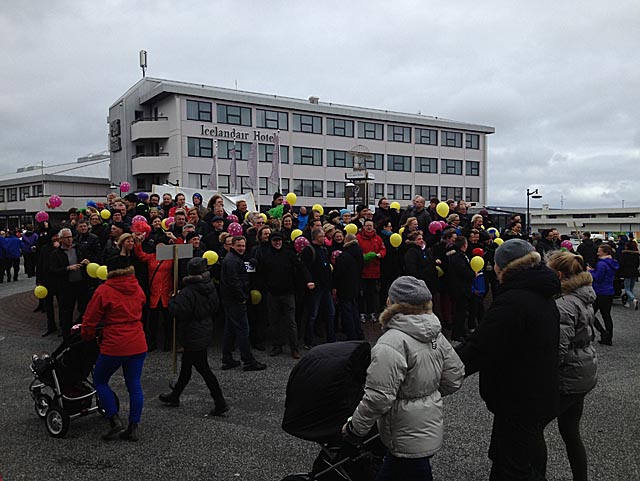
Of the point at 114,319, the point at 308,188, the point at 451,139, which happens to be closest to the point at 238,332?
the point at 114,319

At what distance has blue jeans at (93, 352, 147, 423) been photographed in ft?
17.1

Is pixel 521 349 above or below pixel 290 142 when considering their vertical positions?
below

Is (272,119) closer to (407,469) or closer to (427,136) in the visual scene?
(427,136)

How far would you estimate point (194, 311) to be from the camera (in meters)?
5.78

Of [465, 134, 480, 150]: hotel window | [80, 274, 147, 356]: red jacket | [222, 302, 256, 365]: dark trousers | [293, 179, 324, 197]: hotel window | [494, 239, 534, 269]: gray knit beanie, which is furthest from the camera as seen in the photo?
[465, 134, 480, 150]: hotel window

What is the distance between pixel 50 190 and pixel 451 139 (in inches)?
1548

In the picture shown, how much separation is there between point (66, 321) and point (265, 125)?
121 ft

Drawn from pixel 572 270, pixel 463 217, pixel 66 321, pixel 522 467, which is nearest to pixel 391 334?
pixel 522 467

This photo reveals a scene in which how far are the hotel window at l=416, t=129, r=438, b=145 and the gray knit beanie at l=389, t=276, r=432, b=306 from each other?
169ft

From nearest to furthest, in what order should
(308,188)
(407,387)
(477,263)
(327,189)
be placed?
(407,387), (477,263), (308,188), (327,189)

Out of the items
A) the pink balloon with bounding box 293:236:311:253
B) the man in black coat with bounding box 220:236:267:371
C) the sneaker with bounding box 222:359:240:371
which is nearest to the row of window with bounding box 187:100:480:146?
the pink balloon with bounding box 293:236:311:253

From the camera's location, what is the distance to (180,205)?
11.8 metres

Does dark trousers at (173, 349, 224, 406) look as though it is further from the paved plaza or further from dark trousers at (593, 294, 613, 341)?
dark trousers at (593, 294, 613, 341)

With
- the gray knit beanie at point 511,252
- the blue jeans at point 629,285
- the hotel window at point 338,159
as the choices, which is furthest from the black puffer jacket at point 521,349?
the hotel window at point 338,159
